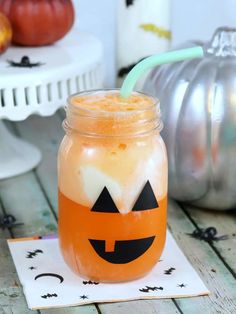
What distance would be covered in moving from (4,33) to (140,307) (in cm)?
53

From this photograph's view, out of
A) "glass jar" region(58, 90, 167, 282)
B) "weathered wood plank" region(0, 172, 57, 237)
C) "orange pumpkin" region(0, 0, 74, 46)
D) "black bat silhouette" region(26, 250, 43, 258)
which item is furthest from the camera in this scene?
"orange pumpkin" region(0, 0, 74, 46)

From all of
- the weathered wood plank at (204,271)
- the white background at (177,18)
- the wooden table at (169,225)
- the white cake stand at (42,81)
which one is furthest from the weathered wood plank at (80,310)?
the white background at (177,18)

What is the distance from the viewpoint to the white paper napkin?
103 centimetres

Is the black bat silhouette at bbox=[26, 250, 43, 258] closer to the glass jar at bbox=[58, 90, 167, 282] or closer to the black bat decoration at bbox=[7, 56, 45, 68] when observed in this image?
the glass jar at bbox=[58, 90, 167, 282]

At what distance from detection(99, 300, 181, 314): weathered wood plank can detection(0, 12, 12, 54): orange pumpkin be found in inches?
19.8

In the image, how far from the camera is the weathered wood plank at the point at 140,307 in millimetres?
1021

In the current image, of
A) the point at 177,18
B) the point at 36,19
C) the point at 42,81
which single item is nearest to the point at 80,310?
the point at 42,81

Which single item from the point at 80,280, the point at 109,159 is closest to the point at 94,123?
the point at 109,159

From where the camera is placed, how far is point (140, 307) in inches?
40.4

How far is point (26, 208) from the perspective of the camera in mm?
1327

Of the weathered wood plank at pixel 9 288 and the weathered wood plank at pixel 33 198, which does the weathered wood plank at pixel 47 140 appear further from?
the weathered wood plank at pixel 9 288

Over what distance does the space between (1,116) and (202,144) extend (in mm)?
322

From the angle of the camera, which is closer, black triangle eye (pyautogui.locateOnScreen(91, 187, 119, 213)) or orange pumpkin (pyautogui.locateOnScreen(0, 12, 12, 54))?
black triangle eye (pyautogui.locateOnScreen(91, 187, 119, 213))

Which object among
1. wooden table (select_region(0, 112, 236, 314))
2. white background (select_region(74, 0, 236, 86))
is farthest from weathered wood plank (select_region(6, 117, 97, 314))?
white background (select_region(74, 0, 236, 86))
